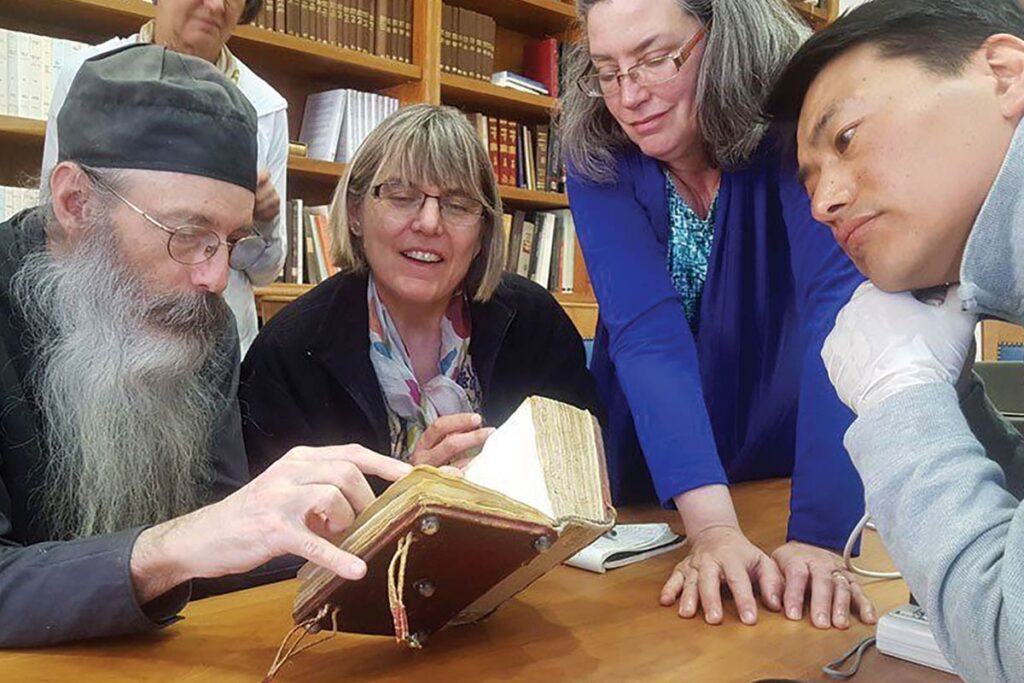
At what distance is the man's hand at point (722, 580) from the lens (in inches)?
38.0

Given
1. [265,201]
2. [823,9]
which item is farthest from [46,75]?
[823,9]

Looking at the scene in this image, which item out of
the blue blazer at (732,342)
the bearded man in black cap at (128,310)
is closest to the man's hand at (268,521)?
the bearded man in black cap at (128,310)

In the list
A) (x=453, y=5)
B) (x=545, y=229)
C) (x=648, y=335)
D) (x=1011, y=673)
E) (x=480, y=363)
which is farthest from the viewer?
(x=545, y=229)

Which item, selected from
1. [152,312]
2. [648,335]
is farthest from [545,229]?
[152,312]

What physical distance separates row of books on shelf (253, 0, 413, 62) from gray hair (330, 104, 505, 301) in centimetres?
133

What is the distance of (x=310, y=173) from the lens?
3064 millimetres

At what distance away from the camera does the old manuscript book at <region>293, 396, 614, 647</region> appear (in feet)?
2.26

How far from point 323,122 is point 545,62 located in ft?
3.64

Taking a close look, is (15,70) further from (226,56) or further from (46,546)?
(46,546)

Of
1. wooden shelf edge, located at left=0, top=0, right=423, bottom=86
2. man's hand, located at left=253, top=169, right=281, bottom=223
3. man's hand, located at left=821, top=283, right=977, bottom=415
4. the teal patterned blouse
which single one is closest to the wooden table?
man's hand, located at left=821, top=283, right=977, bottom=415

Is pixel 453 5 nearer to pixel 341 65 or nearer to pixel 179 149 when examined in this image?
pixel 341 65

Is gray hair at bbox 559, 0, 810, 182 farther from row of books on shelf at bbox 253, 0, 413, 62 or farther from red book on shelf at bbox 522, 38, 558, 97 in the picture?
red book on shelf at bbox 522, 38, 558, 97

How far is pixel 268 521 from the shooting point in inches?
31.4

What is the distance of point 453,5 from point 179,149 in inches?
99.1
